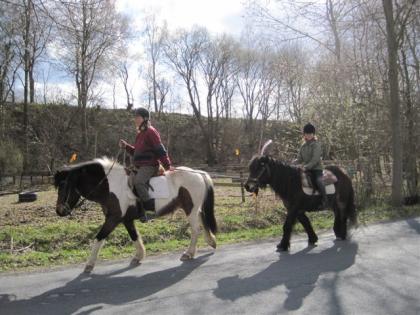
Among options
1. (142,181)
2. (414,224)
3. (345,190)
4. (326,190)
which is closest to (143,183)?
(142,181)

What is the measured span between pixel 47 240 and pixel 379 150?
1218 cm

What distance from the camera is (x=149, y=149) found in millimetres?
8219

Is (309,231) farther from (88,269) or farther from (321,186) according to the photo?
(88,269)

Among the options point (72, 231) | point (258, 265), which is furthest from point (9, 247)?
point (258, 265)

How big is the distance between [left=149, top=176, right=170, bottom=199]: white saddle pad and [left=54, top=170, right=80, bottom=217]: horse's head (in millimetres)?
1338

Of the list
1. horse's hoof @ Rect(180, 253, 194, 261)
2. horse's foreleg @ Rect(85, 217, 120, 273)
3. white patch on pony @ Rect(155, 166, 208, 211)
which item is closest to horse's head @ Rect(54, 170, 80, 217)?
horse's foreleg @ Rect(85, 217, 120, 273)

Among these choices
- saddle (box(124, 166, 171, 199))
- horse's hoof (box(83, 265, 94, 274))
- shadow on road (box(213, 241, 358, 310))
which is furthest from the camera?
saddle (box(124, 166, 171, 199))

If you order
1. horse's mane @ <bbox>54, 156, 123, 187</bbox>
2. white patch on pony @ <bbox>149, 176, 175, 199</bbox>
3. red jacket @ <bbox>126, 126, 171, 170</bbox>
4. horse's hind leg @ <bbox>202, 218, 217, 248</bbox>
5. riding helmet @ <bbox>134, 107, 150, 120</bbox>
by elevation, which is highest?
riding helmet @ <bbox>134, 107, 150, 120</bbox>

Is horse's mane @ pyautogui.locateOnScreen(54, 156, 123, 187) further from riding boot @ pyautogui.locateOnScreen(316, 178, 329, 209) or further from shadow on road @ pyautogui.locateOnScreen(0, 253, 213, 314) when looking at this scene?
riding boot @ pyautogui.locateOnScreen(316, 178, 329, 209)

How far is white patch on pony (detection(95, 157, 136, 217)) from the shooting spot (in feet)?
26.4

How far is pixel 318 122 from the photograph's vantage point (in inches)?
709

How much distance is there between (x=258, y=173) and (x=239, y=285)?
3.04 meters

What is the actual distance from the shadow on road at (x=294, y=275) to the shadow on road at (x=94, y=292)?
95cm

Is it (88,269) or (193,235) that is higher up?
(193,235)
